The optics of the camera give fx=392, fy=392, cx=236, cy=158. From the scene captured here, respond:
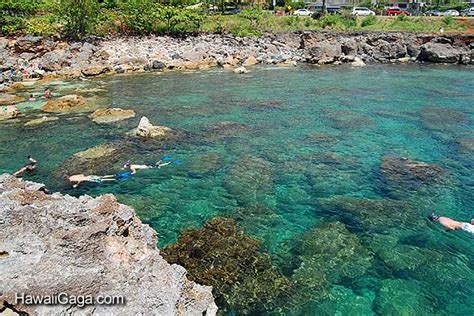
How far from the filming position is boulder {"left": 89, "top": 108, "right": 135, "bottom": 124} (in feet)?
91.6

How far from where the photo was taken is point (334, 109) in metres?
30.8

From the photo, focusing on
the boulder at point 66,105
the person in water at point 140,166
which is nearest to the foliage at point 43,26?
the boulder at point 66,105

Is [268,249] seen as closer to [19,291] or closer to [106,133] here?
[19,291]

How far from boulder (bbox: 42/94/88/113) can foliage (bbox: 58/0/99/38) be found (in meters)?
25.7

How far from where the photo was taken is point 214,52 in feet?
183

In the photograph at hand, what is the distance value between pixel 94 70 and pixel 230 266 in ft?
129

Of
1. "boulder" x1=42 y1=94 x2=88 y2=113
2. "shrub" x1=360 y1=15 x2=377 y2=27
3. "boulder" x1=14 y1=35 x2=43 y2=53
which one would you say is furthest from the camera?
"shrub" x1=360 y1=15 x2=377 y2=27

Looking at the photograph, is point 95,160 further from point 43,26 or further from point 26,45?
point 43,26

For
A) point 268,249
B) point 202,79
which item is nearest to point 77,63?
point 202,79

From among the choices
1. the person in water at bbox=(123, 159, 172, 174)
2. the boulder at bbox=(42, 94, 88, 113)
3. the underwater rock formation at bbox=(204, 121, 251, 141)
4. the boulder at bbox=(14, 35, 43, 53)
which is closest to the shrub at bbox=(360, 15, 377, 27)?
the underwater rock formation at bbox=(204, 121, 251, 141)

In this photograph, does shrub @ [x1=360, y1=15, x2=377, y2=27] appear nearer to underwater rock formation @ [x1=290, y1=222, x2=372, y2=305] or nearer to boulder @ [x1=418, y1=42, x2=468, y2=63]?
boulder @ [x1=418, y1=42, x2=468, y2=63]

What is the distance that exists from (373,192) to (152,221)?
9447 millimetres

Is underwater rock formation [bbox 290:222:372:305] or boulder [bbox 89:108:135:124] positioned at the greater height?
boulder [bbox 89:108:135:124]

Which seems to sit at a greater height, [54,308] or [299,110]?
[54,308]
